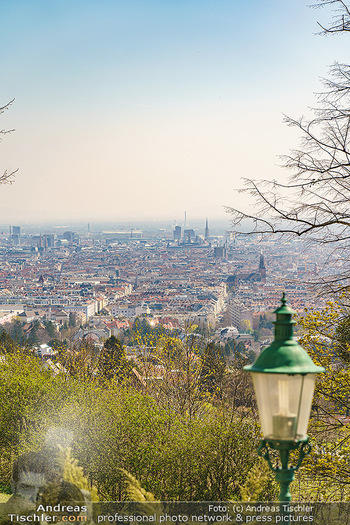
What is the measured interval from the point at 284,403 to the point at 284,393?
0.16ft

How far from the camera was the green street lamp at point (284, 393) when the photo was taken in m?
2.40

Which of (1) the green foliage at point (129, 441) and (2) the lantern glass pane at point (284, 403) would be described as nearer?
(2) the lantern glass pane at point (284, 403)

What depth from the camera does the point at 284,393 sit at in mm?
2422

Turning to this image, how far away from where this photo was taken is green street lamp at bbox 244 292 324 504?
2404 millimetres

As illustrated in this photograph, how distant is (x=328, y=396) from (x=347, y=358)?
481 mm

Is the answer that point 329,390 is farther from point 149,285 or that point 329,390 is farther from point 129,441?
point 149,285

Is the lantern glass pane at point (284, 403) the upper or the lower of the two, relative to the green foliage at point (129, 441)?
upper

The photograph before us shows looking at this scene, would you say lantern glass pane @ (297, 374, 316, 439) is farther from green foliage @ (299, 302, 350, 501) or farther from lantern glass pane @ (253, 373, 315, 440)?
green foliage @ (299, 302, 350, 501)

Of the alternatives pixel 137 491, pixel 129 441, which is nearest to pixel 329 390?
pixel 129 441

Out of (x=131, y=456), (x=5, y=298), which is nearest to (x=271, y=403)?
(x=131, y=456)

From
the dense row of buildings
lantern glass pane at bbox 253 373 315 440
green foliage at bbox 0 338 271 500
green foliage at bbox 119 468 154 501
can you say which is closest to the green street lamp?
lantern glass pane at bbox 253 373 315 440

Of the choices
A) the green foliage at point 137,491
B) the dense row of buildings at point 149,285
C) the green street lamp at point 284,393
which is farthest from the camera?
the dense row of buildings at point 149,285

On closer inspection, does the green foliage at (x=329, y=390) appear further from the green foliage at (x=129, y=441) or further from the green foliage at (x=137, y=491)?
the green foliage at (x=137, y=491)

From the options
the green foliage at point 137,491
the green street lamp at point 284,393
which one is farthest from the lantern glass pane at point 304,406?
the green foliage at point 137,491
